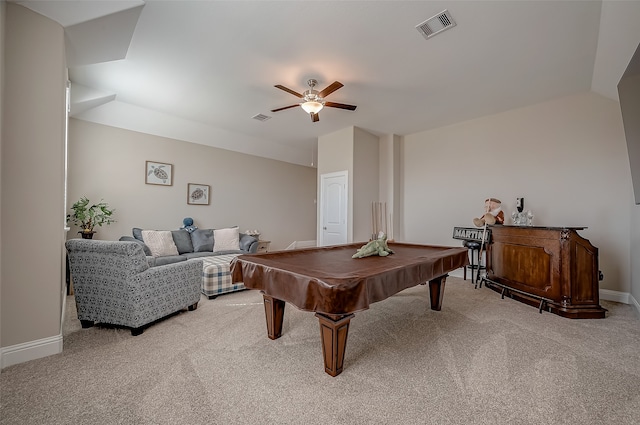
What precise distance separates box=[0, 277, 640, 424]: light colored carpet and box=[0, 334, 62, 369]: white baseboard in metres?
0.07

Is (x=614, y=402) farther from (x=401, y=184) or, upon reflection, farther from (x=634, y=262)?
(x=401, y=184)

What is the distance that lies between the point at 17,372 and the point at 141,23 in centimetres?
294

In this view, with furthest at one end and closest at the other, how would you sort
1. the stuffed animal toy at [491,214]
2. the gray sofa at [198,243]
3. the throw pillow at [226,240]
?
the throw pillow at [226,240] → the gray sofa at [198,243] → the stuffed animal toy at [491,214]

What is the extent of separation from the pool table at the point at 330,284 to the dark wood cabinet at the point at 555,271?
1529mm

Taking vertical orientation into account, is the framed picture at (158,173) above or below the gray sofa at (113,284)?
above

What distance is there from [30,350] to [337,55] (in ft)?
12.1

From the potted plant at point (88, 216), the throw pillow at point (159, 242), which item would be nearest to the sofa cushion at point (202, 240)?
the throw pillow at point (159, 242)

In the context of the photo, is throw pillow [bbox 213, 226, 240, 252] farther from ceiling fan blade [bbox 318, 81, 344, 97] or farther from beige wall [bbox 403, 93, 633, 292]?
beige wall [bbox 403, 93, 633, 292]

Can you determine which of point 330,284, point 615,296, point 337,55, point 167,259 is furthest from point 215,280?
point 615,296

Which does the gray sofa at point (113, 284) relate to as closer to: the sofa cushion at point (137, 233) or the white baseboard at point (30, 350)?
the white baseboard at point (30, 350)

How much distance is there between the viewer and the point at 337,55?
2.94 m

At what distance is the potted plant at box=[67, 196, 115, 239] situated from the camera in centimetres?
386

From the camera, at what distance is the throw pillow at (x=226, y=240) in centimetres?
502

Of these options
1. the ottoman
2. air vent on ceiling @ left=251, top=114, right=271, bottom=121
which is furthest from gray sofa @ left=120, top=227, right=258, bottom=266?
air vent on ceiling @ left=251, top=114, right=271, bottom=121
